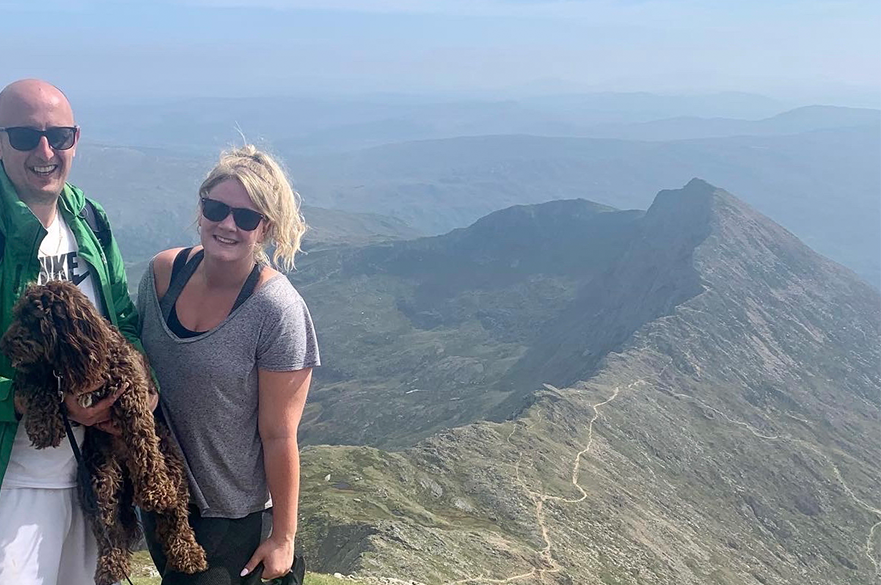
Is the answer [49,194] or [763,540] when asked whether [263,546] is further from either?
[763,540]

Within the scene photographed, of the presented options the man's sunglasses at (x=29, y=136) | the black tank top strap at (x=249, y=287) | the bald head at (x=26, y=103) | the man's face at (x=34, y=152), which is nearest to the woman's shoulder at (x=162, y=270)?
the black tank top strap at (x=249, y=287)

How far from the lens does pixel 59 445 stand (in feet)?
21.7

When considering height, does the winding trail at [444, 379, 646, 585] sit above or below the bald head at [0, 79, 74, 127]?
below

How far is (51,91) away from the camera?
7047mm

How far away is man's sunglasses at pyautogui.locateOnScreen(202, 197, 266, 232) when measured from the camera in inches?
276

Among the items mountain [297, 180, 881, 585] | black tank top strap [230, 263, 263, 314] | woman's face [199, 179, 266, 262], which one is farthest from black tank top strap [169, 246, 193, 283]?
mountain [297, 180, 881, 585]

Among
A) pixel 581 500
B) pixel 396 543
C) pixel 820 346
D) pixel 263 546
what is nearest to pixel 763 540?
pixel 581 500

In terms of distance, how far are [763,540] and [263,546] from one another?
299 feet

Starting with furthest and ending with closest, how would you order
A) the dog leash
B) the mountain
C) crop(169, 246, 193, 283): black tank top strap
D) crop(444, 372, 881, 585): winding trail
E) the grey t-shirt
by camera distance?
the mountain
crop(444, 372, 881, 585): winding trail
crop(169, 246, 193, 283): black tank top strap
the grey t-shirt
the dog leash

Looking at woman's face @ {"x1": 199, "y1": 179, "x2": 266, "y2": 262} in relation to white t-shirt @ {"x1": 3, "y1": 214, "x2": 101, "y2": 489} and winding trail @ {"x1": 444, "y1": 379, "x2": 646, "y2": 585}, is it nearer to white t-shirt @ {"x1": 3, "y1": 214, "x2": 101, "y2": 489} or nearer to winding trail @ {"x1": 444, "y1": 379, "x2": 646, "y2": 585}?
white t-shirt @ {"x1": 3, "y1": 214, "x2": 101, "y2": 489}

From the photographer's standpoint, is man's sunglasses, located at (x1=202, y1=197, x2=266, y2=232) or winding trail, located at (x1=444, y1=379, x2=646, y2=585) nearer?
man's sunglasses, located at (x1=202, y1=197, x2=266, y2=232)

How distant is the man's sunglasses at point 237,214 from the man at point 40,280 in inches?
51.2

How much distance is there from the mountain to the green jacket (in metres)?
27.9

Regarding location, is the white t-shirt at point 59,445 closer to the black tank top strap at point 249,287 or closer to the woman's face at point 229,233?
the woman's face at point 229,233
